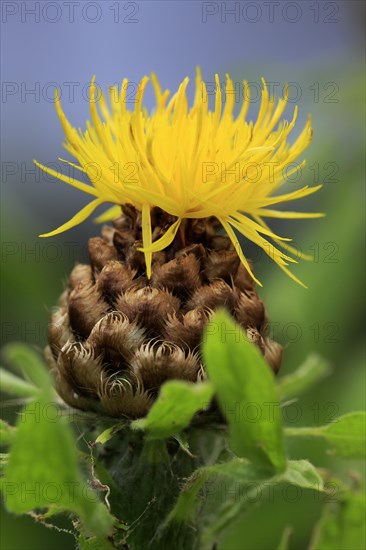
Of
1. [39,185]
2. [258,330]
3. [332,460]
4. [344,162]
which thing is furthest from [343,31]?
[258,330]

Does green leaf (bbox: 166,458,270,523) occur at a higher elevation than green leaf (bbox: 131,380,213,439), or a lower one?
lower

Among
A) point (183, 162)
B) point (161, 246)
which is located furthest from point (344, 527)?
point (183, 162)

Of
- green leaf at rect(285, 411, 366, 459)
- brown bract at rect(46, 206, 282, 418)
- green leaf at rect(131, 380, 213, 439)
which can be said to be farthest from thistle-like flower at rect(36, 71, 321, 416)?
green leaf at rect(285, 411, 366, 459)

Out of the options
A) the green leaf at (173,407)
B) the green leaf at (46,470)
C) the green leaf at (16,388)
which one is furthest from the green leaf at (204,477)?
the green leaf at (16,388)

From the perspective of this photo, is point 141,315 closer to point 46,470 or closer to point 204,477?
point 204,477

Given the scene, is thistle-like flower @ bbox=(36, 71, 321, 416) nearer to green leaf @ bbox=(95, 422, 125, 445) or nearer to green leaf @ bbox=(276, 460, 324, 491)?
green leaf @ bbox=(95, 422, 125, 445)

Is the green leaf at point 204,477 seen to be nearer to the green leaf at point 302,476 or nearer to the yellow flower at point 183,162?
the green leaf at point 302,476
